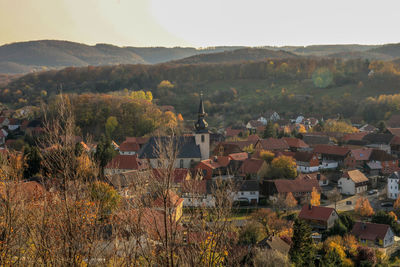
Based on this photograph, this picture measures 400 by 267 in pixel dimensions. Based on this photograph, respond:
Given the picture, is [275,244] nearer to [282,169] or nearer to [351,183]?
[282,169]

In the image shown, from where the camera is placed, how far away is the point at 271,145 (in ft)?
180

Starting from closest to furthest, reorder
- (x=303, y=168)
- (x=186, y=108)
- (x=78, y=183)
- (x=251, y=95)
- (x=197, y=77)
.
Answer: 1. (x=78, y=183)
2. (x=303, y=168)
3. (x=186, y=108)
4. (x=251, y=95)
5. (x=197, y=77)

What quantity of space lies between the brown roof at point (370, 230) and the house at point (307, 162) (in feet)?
53.5

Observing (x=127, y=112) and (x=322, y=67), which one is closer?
(x=127, y=112)

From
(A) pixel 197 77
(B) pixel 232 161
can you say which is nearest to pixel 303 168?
(B) pixel 232 161

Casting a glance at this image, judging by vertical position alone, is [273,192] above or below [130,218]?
below

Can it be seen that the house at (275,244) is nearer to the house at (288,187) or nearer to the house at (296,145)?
the house at (288,187)

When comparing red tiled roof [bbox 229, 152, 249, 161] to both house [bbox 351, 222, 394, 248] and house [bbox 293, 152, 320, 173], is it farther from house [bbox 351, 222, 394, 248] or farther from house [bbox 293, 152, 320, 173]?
house [bbox 351, 222, 394, 248]

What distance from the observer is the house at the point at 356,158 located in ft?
166

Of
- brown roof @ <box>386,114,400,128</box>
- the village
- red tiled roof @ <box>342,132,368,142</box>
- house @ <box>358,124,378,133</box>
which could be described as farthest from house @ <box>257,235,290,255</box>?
brown roof @ <box>386,114,400,128</box>

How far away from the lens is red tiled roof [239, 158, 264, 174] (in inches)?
1705

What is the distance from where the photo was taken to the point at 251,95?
114125 mm

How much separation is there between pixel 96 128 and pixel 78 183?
60.8m

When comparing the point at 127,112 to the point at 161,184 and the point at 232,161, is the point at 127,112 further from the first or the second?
the point at 161,184
